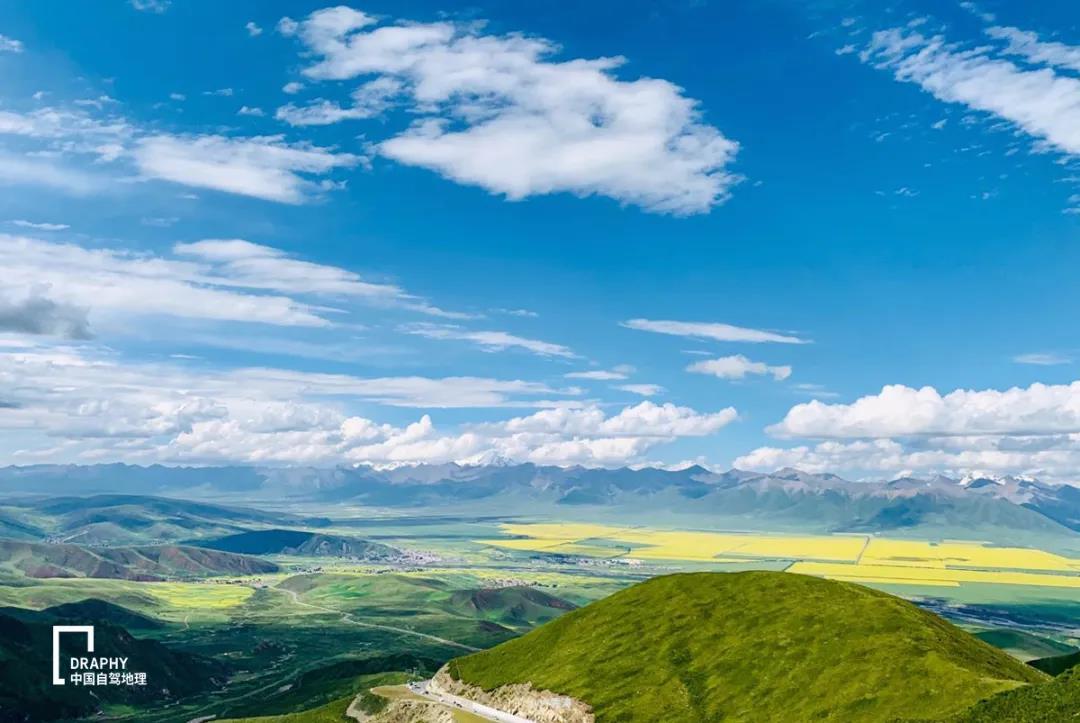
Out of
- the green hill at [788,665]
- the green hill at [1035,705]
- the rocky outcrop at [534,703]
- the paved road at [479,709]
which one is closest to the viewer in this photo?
the green hill at [1035,705]

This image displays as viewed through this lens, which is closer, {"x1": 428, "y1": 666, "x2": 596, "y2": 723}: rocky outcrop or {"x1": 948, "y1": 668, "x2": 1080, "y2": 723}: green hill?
{"x1": 948, "y1": 668, "x2": 1080, "y2": 723}: green hill

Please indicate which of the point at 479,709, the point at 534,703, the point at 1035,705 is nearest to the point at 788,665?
the point at 534,703

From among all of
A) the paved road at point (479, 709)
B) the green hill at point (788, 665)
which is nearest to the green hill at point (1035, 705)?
the green hill at point (788, 665)

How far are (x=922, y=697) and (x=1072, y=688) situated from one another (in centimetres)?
2431

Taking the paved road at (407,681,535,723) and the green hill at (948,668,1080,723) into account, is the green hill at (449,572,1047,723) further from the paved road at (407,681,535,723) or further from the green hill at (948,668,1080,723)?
the paved road at (407,681,535,723)

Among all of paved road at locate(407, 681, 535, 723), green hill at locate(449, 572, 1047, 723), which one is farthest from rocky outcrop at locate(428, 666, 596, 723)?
green hill at locate(449, 572, 1047, 723)

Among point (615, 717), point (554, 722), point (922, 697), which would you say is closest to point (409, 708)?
point (554, 722)

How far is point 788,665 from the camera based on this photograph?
153 m

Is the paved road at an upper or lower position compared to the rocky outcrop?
lower

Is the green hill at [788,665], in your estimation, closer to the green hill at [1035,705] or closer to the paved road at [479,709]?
the green hill at [1035,705]

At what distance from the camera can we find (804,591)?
628ft

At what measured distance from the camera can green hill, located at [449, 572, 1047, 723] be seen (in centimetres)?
12775

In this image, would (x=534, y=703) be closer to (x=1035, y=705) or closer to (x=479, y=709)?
→ (x=479, y=709)

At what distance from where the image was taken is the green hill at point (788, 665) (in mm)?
127750
